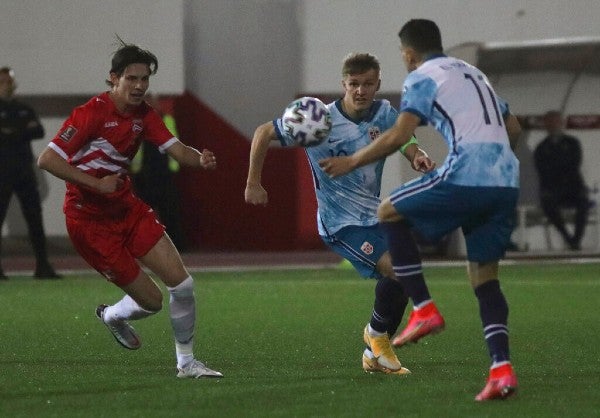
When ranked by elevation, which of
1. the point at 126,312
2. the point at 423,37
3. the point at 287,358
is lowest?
the point at 287,358

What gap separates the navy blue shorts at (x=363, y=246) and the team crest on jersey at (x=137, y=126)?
126 centimetres

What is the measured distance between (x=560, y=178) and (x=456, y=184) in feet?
43.5

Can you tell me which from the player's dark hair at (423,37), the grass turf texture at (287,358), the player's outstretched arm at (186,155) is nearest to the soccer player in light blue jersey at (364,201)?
the grass turf texture at (287,358)

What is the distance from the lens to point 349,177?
854 centimetres

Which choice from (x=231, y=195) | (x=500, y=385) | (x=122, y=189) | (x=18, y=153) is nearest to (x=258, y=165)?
(x=122, y=189)

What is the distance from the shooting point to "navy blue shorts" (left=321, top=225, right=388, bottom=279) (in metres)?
8.35

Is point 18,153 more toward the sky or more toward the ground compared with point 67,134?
more toward the ground

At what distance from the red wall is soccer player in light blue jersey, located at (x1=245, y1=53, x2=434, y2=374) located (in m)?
14.0

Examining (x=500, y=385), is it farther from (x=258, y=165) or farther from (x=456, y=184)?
(x=258, y=165)

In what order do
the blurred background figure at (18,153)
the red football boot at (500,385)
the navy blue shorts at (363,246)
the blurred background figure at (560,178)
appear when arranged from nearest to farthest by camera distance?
the red football boot at (500,385) < the navy blue shorts at (363,246) < the blurred background figure at (18,153) < the blurred background figure at (560,178)

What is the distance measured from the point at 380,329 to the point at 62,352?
221 cm

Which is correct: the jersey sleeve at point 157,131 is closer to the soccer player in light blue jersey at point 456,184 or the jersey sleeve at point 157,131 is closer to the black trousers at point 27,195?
the soccer player in light blue jersey at point 456,184

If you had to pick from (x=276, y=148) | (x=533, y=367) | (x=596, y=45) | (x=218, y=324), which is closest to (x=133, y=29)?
(x=276, y=148)

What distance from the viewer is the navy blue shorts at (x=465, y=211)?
6.88 metres
